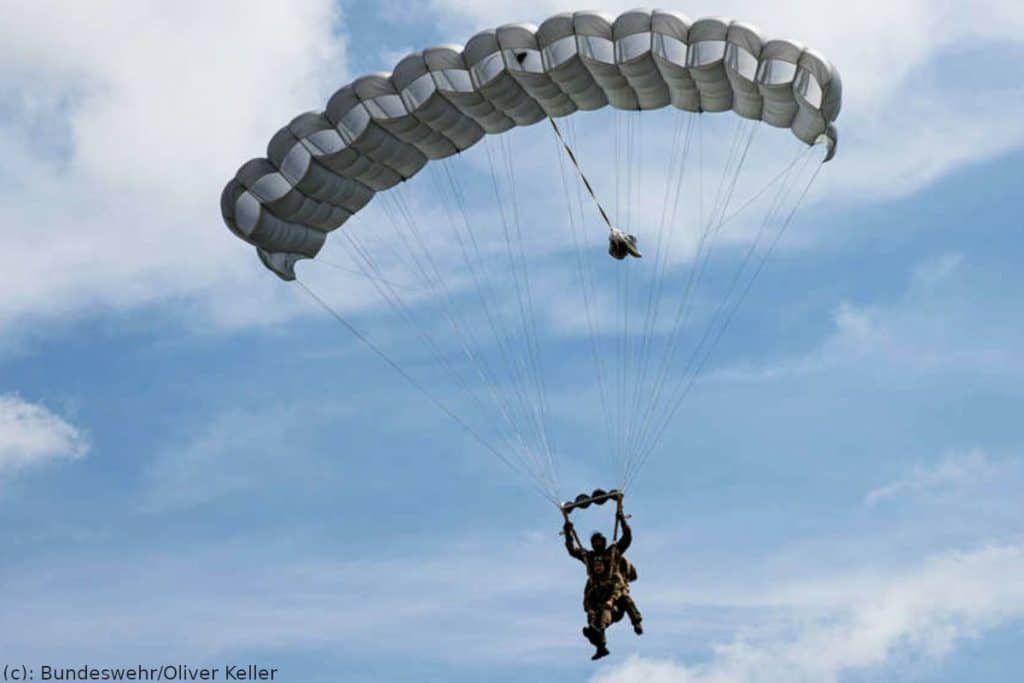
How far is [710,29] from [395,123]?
15.7 ft

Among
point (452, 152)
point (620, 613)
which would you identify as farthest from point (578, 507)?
point (452, 152)

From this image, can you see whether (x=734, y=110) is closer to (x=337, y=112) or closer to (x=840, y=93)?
(x=840, y=93)

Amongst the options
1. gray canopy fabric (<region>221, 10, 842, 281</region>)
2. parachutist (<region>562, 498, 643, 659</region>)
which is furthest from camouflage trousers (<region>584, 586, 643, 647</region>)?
gray canopy fabric (<region>221, 10, 842, 281</region>)

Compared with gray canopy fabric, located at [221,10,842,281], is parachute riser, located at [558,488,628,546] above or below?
below

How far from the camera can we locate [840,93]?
3400cm

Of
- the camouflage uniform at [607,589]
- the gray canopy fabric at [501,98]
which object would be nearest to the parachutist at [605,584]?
the camouflage uniform at [607,589]

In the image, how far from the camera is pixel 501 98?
3506 centimetres

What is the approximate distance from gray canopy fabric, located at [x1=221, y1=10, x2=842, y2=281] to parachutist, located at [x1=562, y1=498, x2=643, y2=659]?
5.82 m

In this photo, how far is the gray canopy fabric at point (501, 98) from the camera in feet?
111

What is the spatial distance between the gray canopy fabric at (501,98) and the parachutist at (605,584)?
Result: 5818mm

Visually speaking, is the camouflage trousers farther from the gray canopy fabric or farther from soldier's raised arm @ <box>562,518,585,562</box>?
the gray canopy fabric

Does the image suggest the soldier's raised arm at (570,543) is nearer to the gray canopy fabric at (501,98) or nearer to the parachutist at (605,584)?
the parachutist at (605,584)

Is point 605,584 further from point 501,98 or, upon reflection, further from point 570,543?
point 501,98

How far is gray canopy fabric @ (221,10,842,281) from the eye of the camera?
111ft
